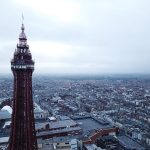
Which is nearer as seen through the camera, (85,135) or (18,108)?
(18,108)

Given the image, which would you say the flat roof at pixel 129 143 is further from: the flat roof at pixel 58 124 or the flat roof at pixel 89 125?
the flat roof at pixel 58 124

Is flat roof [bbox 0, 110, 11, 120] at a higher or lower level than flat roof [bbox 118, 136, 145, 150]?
higher

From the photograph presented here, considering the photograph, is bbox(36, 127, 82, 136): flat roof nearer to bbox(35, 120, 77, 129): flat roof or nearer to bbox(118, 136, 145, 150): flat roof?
bbox(35, 120, 77, 129): flat roof

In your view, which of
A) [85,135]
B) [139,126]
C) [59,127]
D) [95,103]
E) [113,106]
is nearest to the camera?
[85,135]

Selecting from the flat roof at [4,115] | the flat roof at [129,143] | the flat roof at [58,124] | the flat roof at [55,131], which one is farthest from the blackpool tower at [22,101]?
the flat roof at [4,115]

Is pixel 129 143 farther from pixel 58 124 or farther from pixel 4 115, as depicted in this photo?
pixel 4 115

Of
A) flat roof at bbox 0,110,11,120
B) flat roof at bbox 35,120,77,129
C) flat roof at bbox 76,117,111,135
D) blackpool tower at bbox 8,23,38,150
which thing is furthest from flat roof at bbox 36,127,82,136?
blackpool tower at bbox 8,23,38,150

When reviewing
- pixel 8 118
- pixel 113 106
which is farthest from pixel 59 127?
pixel 113 106

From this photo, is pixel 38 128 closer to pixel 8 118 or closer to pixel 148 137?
pixel 8 118

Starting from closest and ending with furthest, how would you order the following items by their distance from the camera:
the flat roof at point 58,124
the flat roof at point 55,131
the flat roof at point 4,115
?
the flat roof at point 55,131
the flat roof at point 58,124
the flat roof at point 4,115
